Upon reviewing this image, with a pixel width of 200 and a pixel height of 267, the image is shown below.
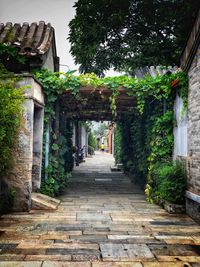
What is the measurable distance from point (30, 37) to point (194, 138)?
21.4ft

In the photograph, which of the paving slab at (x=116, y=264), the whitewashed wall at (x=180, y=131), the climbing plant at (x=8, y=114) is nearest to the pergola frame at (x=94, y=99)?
the whitewashed wall at (x=180, y=131)

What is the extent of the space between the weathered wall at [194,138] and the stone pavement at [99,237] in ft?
1.39

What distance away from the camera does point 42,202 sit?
6.96m

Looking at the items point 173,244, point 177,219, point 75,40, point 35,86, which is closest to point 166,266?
point 173,244

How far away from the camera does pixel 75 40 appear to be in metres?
13.7

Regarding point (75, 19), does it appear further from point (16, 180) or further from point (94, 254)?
point (94, 254)

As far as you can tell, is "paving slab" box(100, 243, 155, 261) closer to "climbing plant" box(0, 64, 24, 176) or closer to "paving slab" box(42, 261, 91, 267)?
"paving slab" box(42, 261, 91, 267)

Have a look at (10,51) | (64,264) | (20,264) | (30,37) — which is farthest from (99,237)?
(30,37)

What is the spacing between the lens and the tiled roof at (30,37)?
812cm

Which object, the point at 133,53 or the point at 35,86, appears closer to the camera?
the point at 35,86

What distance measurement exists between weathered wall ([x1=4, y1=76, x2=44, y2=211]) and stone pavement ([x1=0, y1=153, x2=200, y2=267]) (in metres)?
0.40

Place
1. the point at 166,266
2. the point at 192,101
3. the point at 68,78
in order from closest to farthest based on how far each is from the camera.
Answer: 1. the point at 166,266
2. the point at 192,101
3. the point at 68,78

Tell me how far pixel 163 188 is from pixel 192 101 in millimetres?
2330

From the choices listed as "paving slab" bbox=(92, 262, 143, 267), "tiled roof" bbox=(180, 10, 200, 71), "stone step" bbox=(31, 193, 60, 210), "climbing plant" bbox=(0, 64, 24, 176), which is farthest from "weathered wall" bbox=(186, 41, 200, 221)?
"climbing plant" bbox=(0, 64, 24, 176)
